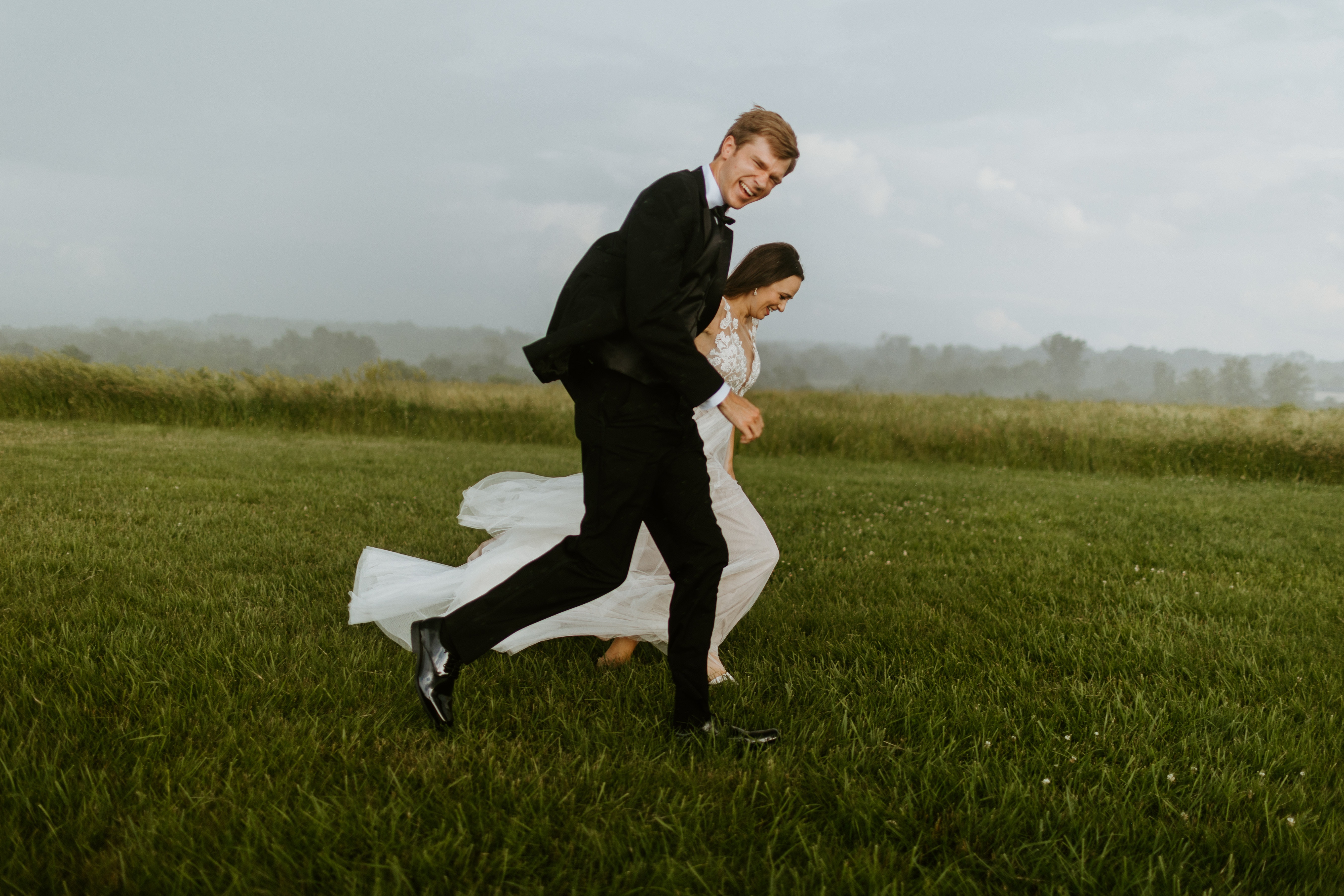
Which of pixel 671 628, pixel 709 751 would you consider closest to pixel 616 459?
pixel 671 628

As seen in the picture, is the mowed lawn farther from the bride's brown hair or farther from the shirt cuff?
the bride's brown hair

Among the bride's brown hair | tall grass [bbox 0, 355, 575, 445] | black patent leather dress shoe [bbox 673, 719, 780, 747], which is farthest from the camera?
tall grass [bbox 0, 355, 575, 445]

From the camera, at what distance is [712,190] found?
2.93 meters

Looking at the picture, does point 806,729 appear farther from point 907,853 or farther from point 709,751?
point 907,853

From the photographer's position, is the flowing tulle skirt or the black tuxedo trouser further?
the flowing tulle skirt

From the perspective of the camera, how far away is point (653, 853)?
2432mm

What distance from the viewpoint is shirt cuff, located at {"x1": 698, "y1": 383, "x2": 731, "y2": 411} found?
2.76m

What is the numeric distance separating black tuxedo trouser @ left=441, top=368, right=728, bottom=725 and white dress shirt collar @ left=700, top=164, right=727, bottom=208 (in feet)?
2.48

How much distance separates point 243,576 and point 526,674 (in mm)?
2640

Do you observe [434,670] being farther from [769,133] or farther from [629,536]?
[769,133]

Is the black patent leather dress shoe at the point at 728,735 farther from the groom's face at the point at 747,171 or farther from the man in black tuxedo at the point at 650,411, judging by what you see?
the groom's face at the point at 747,171

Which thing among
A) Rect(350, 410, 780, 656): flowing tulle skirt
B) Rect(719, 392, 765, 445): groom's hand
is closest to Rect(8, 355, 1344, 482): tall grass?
Rect(350, 410, 780, 656): flowing tulle skirt

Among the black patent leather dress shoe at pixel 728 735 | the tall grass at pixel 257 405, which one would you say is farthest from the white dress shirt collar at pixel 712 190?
the tall grass at pixel 257 405

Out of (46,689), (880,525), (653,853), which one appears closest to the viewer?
(653,853)
